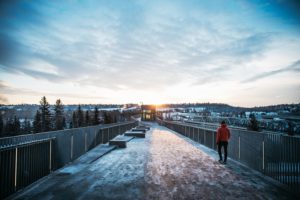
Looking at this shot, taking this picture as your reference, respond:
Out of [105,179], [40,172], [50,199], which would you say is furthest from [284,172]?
[40,172]

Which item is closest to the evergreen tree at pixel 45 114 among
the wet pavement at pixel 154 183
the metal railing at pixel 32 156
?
the metal railing at pixel 32 156

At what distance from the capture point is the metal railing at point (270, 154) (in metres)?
6.64

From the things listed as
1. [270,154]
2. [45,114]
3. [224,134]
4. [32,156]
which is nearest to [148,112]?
[45,114]

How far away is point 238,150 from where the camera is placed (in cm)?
1112

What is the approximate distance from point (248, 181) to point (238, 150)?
376 centimetres

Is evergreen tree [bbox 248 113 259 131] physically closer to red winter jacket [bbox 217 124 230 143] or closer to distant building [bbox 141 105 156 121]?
red winter jacket [bbox 217 124 230 143]

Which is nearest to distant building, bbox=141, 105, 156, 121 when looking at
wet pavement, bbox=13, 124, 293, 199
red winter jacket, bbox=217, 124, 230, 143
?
red winter jacket, bbox=217, 124, 230, 143

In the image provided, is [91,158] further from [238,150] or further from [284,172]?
[284,172]

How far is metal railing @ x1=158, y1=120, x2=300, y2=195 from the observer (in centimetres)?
664

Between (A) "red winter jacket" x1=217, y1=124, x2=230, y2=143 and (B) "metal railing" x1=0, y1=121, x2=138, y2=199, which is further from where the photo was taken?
(A) "red winter jacket" x1=217, y1=124, x2=230, y2=143

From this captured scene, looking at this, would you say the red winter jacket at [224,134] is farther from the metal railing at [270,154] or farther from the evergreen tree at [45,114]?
the evergreen tree at [45,114]

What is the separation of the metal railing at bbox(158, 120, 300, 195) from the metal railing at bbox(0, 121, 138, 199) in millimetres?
7366

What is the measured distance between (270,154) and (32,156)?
766 cm

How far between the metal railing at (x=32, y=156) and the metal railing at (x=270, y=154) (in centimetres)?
737
